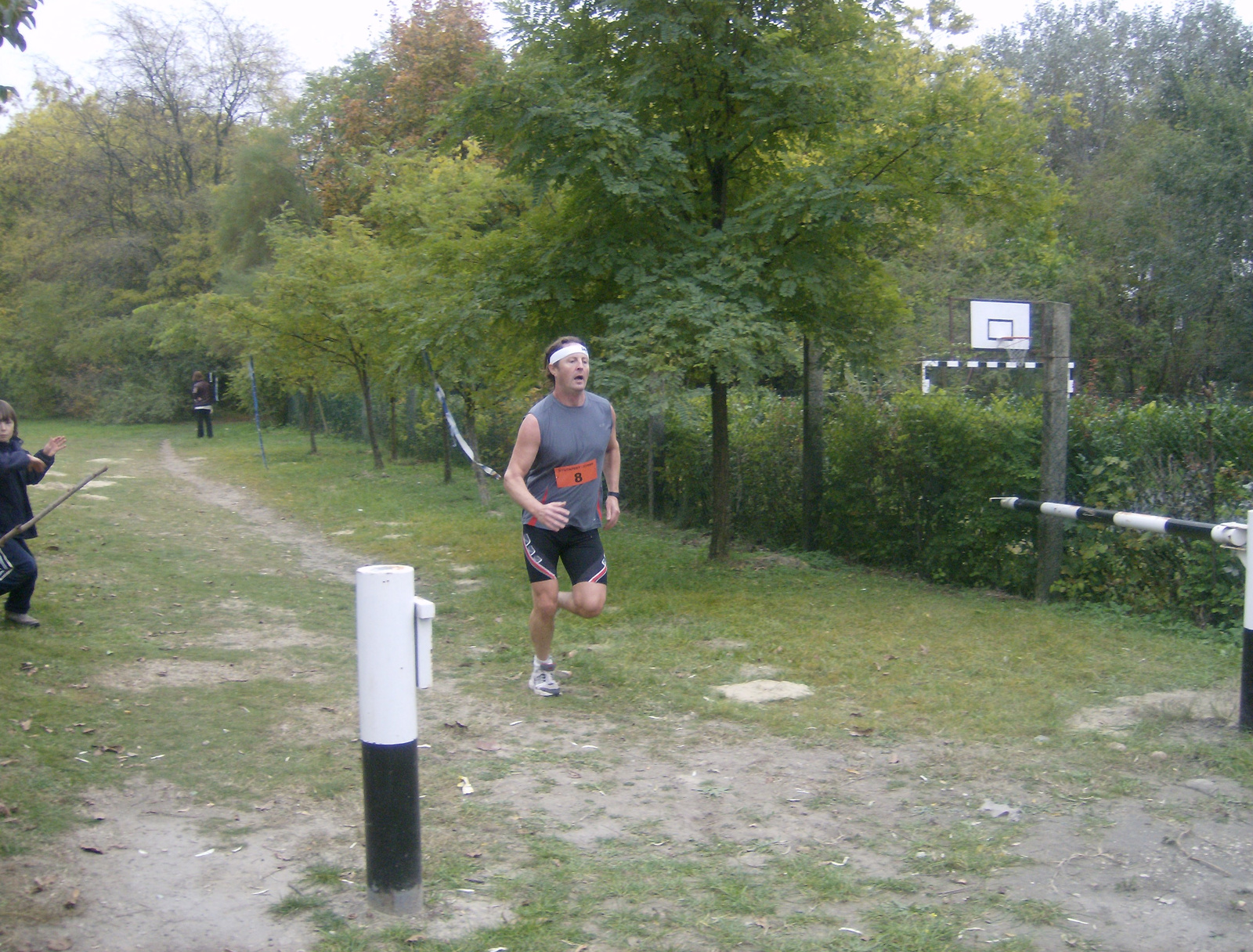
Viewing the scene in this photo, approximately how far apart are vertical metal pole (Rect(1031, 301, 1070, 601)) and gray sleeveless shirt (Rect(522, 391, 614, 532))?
4.06 metres

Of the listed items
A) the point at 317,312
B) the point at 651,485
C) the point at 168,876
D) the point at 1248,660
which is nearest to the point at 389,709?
the point at 168,876

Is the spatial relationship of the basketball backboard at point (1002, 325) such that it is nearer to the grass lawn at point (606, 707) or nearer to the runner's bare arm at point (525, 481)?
the grass lawn at point (606, 707)

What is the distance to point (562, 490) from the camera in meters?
5.84

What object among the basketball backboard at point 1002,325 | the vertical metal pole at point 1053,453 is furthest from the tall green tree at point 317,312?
the vertical metal pole at point 1053,453

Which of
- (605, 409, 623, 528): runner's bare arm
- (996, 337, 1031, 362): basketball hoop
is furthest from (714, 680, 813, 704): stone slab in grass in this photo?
(996, 337, 1031, 362): basketball hoop

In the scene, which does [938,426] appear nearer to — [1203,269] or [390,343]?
[390,343]

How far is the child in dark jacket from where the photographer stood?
6.70 meters

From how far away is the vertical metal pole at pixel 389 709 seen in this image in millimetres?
3164

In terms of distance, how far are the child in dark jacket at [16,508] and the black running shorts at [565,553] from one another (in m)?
3.12

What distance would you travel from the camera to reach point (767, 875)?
145 inches

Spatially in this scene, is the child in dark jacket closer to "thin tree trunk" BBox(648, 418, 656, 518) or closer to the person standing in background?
"thin tree trunk" BBox(648, 418, 656, 518)

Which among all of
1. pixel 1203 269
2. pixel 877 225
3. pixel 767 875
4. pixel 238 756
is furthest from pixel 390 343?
pixel 1203 269

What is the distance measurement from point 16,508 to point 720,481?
5935 millimetres

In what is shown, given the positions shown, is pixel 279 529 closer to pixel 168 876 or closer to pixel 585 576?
pixel 585 576
